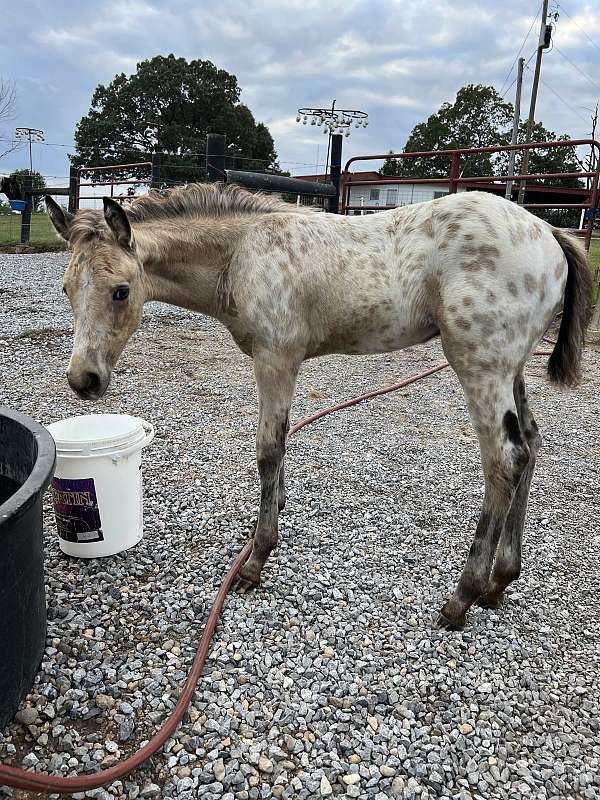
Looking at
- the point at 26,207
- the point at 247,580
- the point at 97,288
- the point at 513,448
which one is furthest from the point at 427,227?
the point at 26,207

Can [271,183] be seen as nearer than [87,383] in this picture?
No

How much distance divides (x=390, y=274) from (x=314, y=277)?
338 mm

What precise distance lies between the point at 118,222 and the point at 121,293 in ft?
0.91

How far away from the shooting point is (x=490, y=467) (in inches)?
90.1

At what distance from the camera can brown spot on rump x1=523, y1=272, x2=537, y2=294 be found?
2189mm

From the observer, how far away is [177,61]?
37.8 m

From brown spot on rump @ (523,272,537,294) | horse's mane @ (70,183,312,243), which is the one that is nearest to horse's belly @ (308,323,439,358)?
brown spot on rump @ (523,272,537,294)

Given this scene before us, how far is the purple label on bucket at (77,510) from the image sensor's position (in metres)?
2.51

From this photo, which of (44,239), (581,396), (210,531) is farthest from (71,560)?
(44,239)

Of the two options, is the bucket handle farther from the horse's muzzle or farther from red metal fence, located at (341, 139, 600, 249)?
red metal fence, located at (341, 139, 600, 249)

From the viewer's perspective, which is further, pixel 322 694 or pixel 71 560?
pixel 71 560

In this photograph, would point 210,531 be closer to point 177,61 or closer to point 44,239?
point 44,239

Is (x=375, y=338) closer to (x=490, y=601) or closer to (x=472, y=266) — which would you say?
(x=472, y=266)

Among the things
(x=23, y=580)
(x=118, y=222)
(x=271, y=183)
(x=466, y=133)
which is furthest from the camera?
(x=466, y=133)
